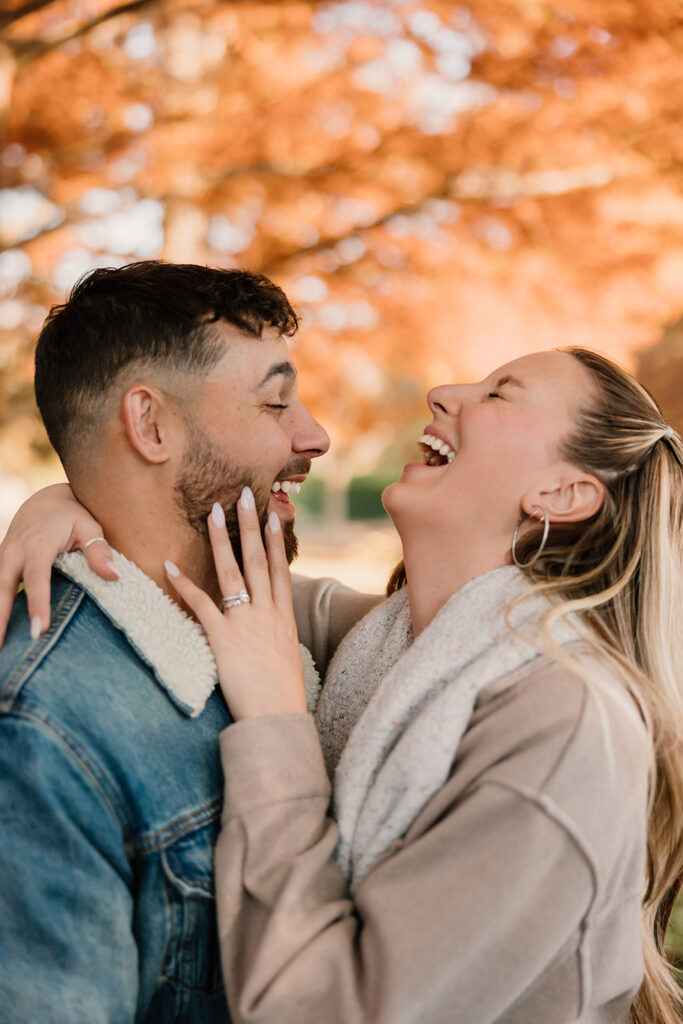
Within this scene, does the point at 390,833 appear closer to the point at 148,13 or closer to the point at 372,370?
the point at 372,370

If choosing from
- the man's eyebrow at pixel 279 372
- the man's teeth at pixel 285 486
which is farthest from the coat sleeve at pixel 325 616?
the man's eyebrow at pixel 279 372

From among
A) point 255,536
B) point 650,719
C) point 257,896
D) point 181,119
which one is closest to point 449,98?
point 181,119

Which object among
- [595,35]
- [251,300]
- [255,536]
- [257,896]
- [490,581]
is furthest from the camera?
[595,35]

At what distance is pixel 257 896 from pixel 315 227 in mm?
3994

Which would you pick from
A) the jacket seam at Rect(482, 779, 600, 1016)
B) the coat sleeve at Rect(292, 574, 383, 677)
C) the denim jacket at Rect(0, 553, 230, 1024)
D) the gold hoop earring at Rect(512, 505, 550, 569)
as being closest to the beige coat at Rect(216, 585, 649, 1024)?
the jacket seam at Rect(482, 779, 600, 1016)

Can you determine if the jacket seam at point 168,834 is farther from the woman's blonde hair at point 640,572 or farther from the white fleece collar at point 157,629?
the woman's blonde hair at point 640,572

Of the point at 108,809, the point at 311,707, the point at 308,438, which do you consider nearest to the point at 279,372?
the point at 308,438

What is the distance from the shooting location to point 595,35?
394cm

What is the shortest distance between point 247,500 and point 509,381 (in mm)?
617

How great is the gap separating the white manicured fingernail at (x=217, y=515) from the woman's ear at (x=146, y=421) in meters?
0.14

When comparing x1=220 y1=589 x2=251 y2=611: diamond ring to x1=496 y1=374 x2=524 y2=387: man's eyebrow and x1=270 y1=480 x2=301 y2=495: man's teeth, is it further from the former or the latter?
x1=496 y1=374 x2=524 y2=387: man's eyebrow

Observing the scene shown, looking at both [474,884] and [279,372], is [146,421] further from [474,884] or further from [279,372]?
[474,884]

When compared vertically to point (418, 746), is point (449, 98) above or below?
above

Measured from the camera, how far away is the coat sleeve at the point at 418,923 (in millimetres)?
1229
